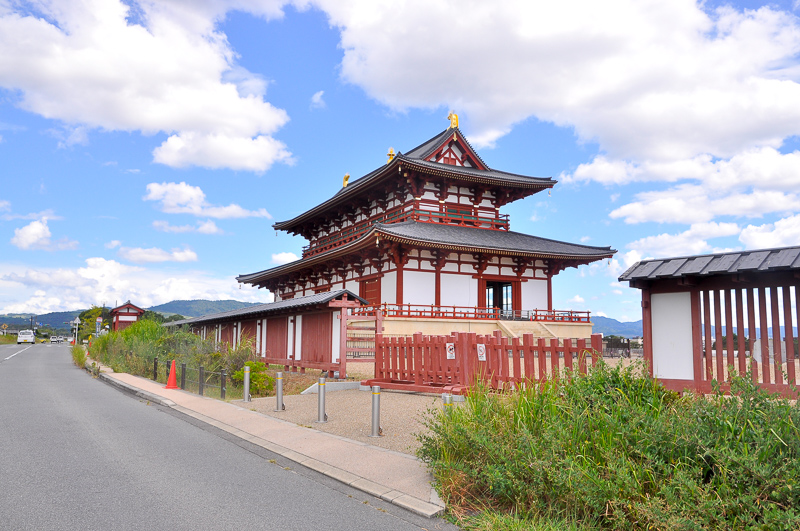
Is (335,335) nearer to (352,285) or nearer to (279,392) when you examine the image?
(279,392)

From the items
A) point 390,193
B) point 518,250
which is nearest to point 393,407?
point 518,250

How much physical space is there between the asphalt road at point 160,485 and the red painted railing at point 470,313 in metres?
15.1

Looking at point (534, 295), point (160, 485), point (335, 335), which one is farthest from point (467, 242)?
point (160, 485)

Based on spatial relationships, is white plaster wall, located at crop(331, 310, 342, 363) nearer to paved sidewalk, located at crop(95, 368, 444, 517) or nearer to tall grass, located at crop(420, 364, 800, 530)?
paved sidewalk, located at crop(95, 368, 444, 517)

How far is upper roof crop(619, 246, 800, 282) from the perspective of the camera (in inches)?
255

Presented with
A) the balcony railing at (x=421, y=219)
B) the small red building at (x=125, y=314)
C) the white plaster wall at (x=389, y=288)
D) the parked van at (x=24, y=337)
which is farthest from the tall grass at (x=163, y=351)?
the parked van at (x=24, y=337)

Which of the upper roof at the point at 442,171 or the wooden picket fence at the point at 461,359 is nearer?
the wooden picket fence at the point at 461,359

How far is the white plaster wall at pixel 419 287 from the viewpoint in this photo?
27.2 metres

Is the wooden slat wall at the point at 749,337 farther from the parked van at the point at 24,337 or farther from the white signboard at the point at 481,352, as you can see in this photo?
the parked van at the point at 24,337

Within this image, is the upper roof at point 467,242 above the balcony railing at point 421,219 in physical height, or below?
below

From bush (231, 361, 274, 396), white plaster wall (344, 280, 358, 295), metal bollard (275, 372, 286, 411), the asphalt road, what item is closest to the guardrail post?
bush (231, 361, 274, 396)

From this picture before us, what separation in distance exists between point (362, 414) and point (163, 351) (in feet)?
45.7

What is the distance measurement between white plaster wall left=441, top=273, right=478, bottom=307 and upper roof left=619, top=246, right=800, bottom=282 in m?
20.6

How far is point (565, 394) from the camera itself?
6055mm
